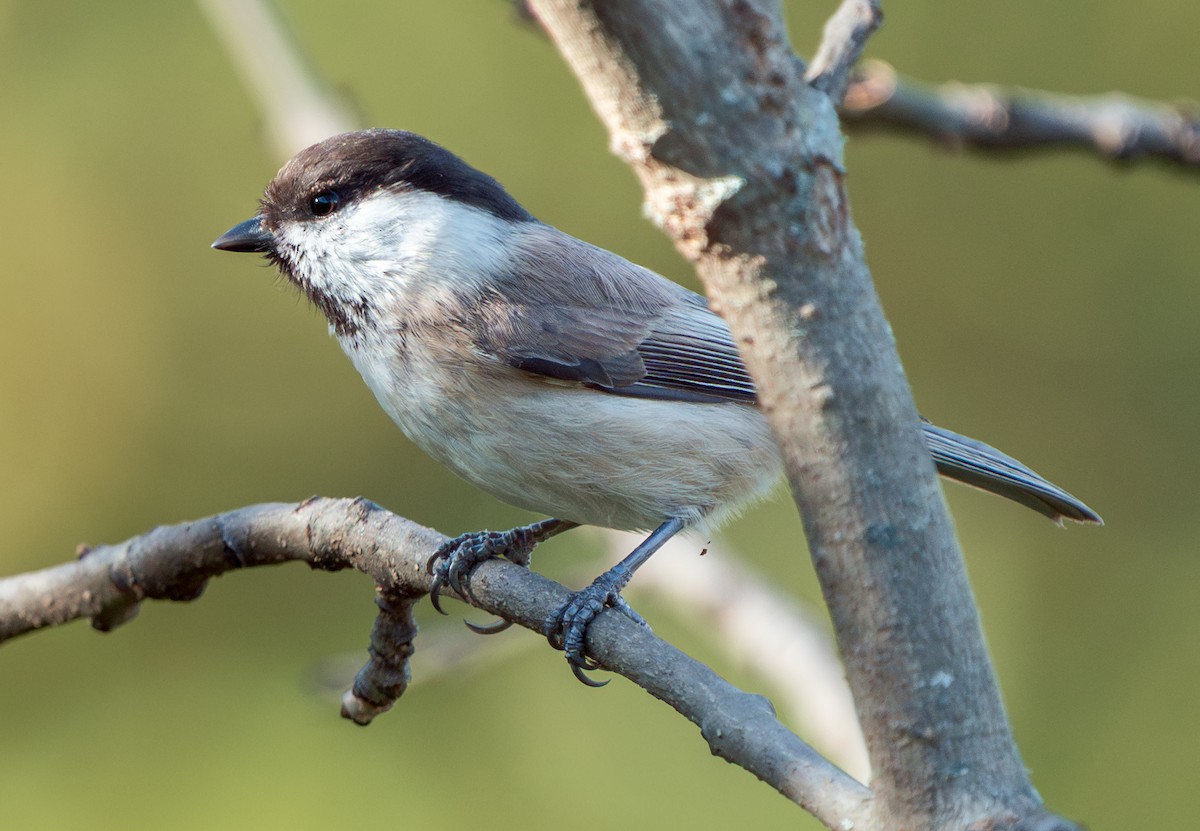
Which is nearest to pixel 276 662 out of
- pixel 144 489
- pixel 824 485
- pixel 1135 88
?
pixel 144 489

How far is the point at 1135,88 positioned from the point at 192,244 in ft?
10.6

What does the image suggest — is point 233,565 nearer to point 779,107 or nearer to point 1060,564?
point 779,107

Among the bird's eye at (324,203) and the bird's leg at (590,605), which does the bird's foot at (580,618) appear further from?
the bird's eye at (324,203)

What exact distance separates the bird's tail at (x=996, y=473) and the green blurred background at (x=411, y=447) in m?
1.51

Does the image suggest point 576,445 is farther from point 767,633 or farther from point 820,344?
point 820,344

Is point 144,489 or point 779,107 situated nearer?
point 779,107

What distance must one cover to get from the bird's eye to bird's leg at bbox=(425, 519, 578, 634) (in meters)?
0.71

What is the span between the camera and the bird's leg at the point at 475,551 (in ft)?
5.91

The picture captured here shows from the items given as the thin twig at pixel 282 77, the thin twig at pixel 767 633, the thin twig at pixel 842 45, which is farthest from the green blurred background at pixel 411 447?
the thin twig at pixel 842 45

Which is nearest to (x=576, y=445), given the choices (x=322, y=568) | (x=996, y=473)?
(x=322, y=568)

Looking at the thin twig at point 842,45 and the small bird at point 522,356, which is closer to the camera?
the thin twig at point 842,45

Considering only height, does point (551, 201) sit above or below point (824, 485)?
below

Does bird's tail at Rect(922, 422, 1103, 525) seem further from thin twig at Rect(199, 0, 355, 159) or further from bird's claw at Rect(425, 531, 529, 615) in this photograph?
thin twig at Rect(199, 0, 355, 159)

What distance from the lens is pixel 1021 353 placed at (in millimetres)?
4074
